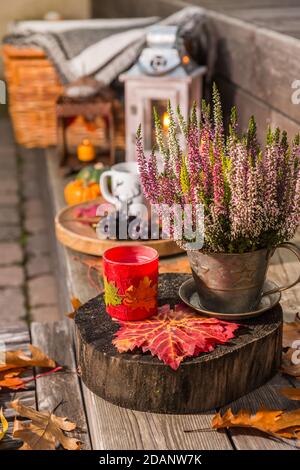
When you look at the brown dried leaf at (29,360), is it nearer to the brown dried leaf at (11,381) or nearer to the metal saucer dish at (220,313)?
the brown dried leaf at (11,381)

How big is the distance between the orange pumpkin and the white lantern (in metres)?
0.51

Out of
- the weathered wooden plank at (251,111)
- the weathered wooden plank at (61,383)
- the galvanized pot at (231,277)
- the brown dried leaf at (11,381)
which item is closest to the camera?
the galvanized pot at (231,277)

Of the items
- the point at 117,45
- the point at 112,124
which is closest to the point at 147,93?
the point at 112,124

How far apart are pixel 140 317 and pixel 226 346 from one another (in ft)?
0.82

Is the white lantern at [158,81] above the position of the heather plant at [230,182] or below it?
below

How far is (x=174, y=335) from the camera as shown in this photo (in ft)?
5.77

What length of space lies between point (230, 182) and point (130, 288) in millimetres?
367

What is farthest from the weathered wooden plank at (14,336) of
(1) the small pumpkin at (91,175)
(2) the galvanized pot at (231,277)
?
(1) the small pumpkin at (91,175)

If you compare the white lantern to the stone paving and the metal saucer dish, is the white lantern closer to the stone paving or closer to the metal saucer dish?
the stone paving

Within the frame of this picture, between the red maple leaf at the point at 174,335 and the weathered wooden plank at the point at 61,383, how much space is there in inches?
10.7

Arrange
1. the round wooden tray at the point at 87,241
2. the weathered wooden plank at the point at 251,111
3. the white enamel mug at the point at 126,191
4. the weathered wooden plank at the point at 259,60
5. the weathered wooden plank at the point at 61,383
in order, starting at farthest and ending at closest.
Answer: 1. the weathered wooden plank at the point at 251,111
2. the weathered wooden plank at the point at 259,60
3. the white enamel mug at the point at 126,191
4. the round wooden tray at the point at 87,241
5. the weathered wooden plank at the point at 61,383

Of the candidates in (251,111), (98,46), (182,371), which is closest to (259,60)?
(251,111)

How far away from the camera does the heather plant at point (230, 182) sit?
1.69 metres

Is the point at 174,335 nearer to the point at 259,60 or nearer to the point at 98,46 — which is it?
the point at 259,60
